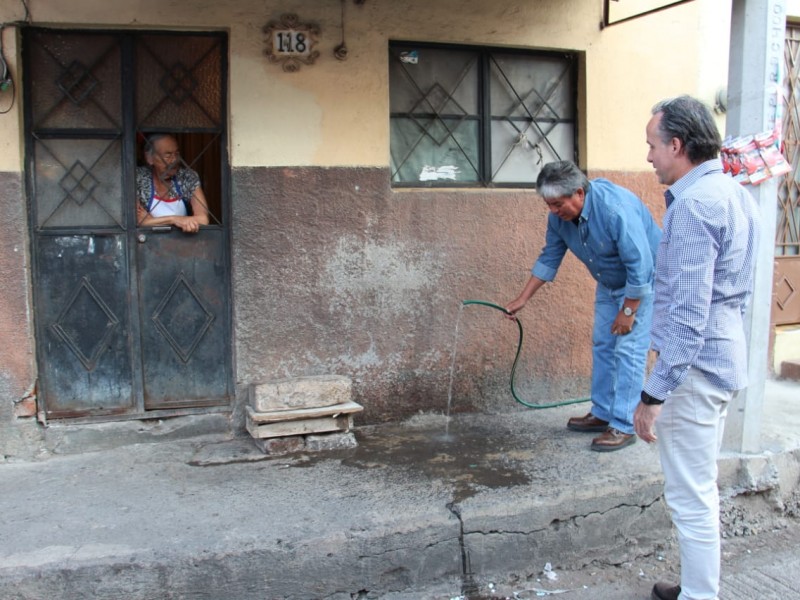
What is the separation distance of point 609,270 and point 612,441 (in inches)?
39.9

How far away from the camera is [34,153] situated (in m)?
4.41

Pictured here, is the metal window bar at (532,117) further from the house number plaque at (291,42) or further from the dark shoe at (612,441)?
the dark shoe at (612,441)

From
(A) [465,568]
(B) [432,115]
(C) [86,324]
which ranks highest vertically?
(B) [432,115]

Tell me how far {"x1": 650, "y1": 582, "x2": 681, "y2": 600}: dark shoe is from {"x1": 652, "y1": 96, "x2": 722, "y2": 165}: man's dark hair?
74.5 inches

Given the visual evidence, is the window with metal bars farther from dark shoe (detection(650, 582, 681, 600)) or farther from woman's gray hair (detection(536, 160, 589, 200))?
dark shoe (detection(650, 582, 681, 600))

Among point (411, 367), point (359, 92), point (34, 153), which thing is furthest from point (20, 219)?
point (411, 367)

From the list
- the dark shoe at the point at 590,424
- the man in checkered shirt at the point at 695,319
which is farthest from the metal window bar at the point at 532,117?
the man in checkered shirt at the point at 695,319

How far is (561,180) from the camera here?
161 inches

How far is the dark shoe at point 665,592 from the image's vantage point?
3311 millimetres

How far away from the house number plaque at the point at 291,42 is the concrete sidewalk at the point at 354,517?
2.41m

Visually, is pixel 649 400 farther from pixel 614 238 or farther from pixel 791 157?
pixel 791 157

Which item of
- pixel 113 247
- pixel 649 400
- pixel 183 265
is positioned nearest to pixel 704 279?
pixel 649 400

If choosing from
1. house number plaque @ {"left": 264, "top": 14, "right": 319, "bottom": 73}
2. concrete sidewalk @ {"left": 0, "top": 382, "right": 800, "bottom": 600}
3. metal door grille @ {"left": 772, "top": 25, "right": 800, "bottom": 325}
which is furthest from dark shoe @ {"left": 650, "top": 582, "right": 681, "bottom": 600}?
metal door grille @ {"left": 772, "top": 25, "right": 800, "bottom": 325}

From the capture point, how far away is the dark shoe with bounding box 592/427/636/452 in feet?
14.3
